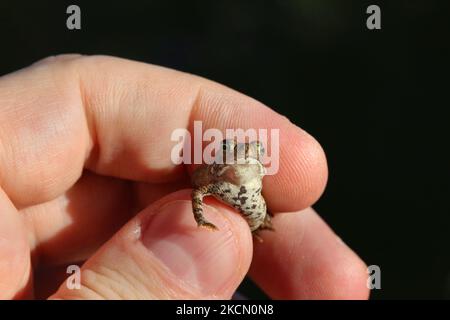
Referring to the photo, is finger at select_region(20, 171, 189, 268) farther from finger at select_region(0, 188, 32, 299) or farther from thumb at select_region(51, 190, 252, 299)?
thumb at select_region(51, 190, 252, 299)

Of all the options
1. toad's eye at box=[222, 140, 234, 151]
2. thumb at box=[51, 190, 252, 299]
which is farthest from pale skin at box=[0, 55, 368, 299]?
toad's eye at box=[222, 140, 234, 151]

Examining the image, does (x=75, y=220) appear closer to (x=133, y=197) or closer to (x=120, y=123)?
(x=133, y=197)

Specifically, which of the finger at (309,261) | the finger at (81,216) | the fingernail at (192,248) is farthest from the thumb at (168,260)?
the finger at (309,261)

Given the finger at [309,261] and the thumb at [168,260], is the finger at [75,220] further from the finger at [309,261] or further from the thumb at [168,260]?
the finger at [309,261]

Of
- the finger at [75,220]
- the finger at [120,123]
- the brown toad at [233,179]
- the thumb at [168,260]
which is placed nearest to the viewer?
the thumb at [168,260]

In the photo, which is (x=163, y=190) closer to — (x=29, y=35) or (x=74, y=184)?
(x=74, y=184)

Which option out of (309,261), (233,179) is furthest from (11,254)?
(309,261)
